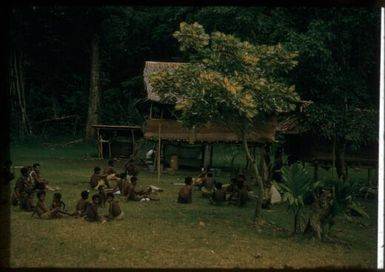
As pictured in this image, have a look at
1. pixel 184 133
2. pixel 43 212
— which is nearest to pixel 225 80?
pixel 43 212

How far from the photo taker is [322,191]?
403 inches

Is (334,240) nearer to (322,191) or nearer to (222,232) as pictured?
(322,191)

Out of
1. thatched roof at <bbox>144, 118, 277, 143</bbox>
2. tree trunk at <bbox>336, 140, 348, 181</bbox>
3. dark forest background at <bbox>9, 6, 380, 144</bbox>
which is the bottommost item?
tree trunk at <bbox>336, 140, 348, 181</bbox>

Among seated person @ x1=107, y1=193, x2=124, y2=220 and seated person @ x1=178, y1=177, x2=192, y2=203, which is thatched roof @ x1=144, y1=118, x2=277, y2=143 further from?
seated person @ x1=107, y1=193, x2=124, y2=220

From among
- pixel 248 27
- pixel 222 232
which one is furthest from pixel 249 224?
pixel 248 27

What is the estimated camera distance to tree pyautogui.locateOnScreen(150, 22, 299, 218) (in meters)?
10.5

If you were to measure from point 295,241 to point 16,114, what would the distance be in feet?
81.6

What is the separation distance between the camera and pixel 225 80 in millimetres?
10289

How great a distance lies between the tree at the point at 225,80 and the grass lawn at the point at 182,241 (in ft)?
4.35

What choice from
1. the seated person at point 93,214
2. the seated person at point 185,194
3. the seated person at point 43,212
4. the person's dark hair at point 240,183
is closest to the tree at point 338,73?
the person's dark hair at point 240,183

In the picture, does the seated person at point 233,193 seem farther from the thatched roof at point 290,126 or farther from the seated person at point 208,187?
the thatched roof at point 290,126

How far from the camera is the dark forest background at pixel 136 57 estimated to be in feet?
56.0

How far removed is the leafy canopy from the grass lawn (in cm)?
224

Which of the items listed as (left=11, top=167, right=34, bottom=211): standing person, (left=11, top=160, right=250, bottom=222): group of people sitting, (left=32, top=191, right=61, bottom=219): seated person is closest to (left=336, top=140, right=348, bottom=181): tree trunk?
(left=11, top=160, right=250, bottom=222): group of people sitting
